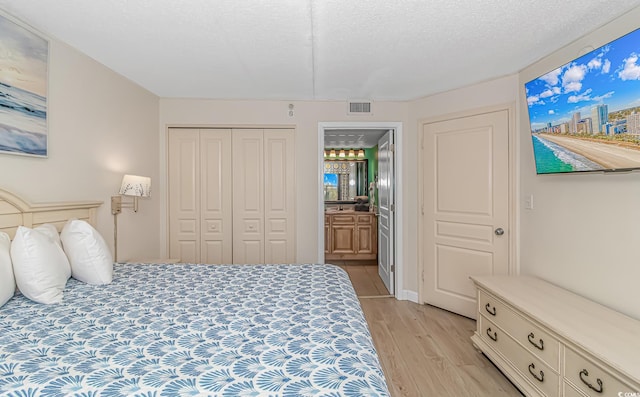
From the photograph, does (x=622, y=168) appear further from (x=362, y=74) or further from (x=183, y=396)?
(x=183, y=396)

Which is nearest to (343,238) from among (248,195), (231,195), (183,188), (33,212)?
(248,195)

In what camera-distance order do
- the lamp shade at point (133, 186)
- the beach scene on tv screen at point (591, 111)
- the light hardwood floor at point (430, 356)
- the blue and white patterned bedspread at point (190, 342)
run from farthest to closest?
1. the lamp shade at point (133, 186)
2. the light hardwood floor at point (430, 356)
3. the beach scene on tv screen at point (591, 111)
4. the blue and white patterned bedspread at point (190, 342)

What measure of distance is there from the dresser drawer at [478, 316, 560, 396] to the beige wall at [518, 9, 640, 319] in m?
0.59

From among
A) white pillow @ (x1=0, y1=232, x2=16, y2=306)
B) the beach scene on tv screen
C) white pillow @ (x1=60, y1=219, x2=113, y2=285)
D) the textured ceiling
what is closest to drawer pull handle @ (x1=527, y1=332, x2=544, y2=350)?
Answer: the beach scene on tv screen

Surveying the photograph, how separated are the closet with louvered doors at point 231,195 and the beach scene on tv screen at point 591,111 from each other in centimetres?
245

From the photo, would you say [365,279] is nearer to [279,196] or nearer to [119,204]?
[279,196]

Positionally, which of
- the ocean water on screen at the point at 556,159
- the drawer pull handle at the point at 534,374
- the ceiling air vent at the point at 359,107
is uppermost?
the ceiling air vent at the point at 359,107

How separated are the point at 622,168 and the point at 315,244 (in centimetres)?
273

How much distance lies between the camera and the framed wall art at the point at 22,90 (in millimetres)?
1813

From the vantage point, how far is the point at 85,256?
1905 mm

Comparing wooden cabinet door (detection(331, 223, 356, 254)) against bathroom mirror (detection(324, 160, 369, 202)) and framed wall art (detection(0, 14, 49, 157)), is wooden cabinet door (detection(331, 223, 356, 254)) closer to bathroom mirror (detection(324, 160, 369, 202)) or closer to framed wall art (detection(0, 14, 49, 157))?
bathroom mirror (detection(324, 160, 369, 202))

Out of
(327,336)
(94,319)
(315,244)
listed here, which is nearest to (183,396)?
(327,336)

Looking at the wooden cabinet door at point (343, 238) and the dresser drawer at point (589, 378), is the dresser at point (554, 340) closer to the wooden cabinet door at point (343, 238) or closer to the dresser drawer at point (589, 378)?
the dresser drawer at point (589, 378)

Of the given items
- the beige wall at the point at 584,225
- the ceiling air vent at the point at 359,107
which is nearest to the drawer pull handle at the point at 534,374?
the beige wall at the point at 584,225
